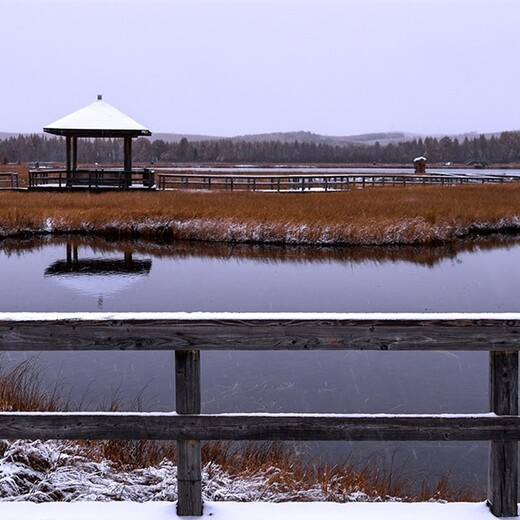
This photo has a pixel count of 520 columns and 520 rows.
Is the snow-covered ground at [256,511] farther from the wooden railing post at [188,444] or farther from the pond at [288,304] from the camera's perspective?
the pond at [288,304]

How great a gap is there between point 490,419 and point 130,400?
645 cm

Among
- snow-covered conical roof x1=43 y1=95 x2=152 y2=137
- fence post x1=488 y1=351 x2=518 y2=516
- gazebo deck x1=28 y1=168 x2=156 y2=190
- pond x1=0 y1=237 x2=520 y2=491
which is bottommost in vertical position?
pond x1=0 y1=237 x2=520 y2=491

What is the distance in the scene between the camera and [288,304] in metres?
15.7

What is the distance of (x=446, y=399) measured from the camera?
9500 mm

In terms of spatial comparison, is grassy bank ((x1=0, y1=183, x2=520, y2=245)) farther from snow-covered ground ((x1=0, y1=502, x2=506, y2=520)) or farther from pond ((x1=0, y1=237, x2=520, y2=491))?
snow-covered ground ((x1=0, y1=502, x2=506, y2=520))

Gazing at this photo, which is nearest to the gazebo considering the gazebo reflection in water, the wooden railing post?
the gazebo reflection in water

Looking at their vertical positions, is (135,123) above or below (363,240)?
above

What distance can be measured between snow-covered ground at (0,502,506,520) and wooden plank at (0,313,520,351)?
0.90 metres

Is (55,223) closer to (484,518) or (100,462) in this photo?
(100,462)

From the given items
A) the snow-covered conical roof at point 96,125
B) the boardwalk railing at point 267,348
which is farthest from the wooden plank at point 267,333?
the snow-covered conical roof at point 96,125

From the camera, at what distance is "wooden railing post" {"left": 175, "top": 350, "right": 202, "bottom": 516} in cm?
370

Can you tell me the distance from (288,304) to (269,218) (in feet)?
35.2

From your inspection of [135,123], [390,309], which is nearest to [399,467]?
[390,309]

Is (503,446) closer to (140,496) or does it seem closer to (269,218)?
(140,496)
